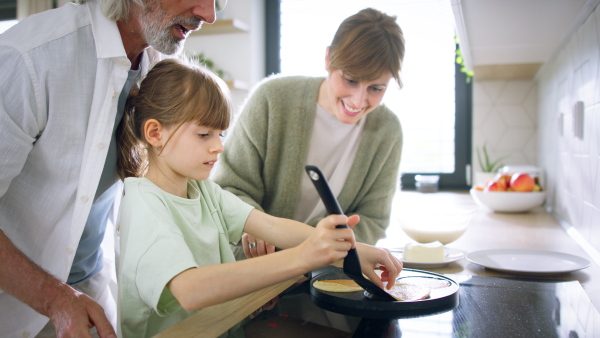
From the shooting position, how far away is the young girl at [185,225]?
694 millimetres

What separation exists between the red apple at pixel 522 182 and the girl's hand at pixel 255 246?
4.39ft

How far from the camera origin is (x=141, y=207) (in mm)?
788

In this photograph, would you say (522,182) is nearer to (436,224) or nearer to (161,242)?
(436,224)

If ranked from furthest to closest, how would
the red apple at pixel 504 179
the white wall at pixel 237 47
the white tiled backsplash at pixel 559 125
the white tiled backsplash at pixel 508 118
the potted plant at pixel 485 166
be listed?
the white wall at pixel 237 47 < the white tiled backsplash at pixel 508 118 < the potted plant at pixel 485 166 < the red apple at pixel 504 179 < the white tiled backsplash at pixel 559 125

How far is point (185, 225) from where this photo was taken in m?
0.87

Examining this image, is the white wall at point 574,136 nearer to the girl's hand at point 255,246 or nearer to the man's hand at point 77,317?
the girl's hand at point 255,246

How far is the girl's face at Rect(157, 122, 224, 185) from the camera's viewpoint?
872mm

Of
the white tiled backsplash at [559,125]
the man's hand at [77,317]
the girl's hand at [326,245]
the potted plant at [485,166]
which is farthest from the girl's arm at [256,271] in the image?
the potted plant at [485,166]

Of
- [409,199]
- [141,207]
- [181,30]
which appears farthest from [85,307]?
[409,199]

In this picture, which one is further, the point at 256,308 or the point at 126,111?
the point at 126,111

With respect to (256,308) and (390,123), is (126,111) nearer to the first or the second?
(256,308)

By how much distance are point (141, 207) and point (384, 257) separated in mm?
406

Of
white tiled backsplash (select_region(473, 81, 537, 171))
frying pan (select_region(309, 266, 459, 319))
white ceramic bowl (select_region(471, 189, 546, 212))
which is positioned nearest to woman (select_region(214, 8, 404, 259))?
frying pan (select_region(309, 266, 459, 319))

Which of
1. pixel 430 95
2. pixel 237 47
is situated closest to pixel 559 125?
pixel 430 95
